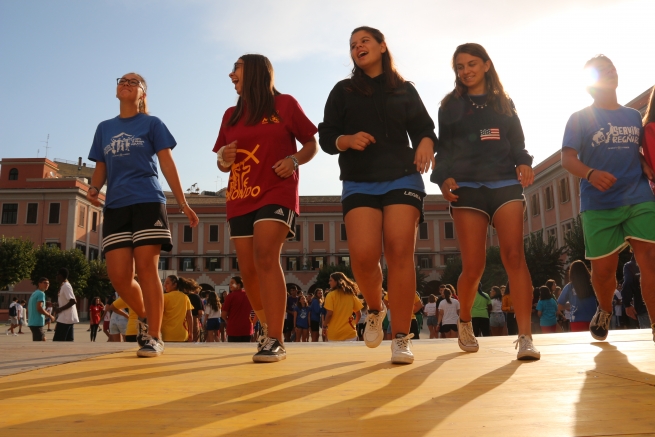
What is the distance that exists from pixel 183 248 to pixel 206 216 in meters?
4.28

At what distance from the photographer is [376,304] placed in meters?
4.19

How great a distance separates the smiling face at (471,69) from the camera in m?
4.42

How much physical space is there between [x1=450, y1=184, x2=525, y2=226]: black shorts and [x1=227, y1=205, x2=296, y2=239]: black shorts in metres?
1.14

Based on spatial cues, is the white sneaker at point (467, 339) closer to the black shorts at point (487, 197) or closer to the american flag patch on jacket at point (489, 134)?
the black shorts at point (487, 197)

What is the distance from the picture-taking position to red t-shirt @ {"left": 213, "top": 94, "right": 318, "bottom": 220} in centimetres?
418

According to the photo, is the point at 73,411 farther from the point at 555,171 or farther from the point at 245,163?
the point at 555,171

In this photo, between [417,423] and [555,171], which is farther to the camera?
[555,171]

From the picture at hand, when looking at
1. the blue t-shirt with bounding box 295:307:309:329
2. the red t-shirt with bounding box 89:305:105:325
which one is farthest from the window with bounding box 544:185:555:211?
the red t-shirt with bounding box 89:305:105:325

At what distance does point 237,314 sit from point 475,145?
771 centimetres

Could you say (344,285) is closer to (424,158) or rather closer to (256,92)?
(256,92)

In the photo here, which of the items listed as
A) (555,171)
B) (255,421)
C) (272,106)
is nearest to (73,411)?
(255,421)

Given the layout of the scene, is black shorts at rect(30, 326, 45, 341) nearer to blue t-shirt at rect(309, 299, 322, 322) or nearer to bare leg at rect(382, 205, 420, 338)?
blue t-shirt at rect(309, 299, 322, 322)

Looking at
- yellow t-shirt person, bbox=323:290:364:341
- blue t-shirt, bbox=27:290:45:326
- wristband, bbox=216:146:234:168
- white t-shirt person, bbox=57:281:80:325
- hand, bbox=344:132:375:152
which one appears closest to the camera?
hand, bbox=344:132:375:152

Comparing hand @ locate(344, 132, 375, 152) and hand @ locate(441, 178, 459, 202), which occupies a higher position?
hand @ locate(344, 132, 375, 152)
